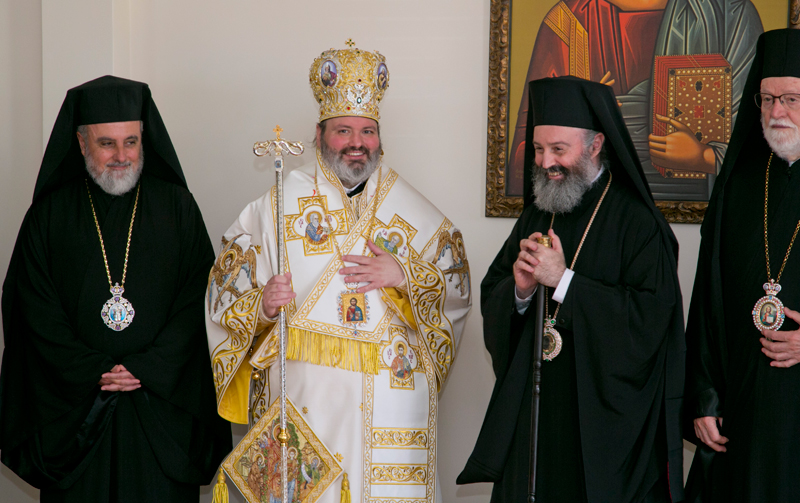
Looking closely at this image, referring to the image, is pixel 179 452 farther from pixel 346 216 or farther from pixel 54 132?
pixel 54 132

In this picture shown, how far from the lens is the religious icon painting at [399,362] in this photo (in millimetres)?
4301

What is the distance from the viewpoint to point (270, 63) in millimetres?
5805

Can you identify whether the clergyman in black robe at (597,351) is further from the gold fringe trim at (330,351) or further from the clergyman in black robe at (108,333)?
the clergyman in black robe at (108,333)

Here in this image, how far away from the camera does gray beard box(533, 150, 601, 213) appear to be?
3828 mm

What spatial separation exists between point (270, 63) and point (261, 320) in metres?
2.30

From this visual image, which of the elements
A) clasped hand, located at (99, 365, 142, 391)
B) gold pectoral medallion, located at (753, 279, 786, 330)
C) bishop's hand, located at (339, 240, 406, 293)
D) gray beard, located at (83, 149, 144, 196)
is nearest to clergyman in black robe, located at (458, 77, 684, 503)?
gold pectoral medallion, located at (753, 279, 786, 330)

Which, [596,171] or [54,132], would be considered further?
[54,132]

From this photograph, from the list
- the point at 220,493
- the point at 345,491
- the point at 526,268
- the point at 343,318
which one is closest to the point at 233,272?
the point at 343,318

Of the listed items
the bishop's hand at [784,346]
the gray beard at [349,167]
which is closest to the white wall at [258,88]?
the gray beard at [349,167]

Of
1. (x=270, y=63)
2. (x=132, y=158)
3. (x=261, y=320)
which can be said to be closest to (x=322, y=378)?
(x=261, y=320)

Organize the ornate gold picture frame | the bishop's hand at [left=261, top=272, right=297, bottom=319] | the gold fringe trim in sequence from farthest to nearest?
the ornate gold picture frame → the gold fringe trim → the bishop's hand at [left=261, top=272, right=297, bottom=319]

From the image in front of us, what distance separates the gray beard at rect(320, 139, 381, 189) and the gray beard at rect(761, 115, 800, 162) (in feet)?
6.42

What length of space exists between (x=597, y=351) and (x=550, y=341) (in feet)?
0.75

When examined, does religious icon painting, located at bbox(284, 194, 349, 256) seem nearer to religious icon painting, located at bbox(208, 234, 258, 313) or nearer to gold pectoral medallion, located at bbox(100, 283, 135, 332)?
religious icon painting, located at bbox(208, 234, 258, 313)
